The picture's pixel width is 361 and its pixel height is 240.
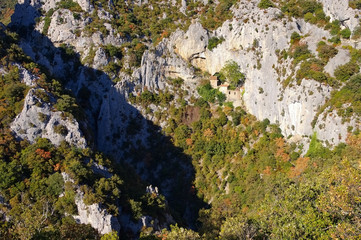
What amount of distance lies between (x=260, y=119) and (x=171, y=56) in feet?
76.9

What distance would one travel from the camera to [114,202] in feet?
108

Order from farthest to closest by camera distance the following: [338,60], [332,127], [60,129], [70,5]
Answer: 1. [70,5]
2. [338,60]
3. [332,127]
4. [60,129]

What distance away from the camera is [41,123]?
37656 millimetres

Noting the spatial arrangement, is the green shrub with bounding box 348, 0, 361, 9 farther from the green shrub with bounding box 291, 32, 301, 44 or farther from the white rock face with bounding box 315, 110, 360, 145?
the white rock face with bounding box 315, 110, 360, 145

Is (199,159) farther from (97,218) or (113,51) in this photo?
(113,51)

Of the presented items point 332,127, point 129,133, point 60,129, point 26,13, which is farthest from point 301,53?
point 26,13

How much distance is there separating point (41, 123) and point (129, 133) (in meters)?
19.0

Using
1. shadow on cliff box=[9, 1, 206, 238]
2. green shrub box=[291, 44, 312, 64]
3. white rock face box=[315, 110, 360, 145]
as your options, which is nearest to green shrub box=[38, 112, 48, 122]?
shadow on cliff box=[9, 1, 206, 238]

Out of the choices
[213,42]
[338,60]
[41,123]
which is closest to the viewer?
[41,123]

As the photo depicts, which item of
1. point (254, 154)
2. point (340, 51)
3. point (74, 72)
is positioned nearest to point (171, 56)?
point (74, 72)

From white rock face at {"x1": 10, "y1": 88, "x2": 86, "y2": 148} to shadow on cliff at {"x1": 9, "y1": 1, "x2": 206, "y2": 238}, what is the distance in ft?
30.7

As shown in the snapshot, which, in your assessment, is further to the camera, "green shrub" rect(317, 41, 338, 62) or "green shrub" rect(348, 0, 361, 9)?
"green shrub" rect(348, 0, 361, 9)

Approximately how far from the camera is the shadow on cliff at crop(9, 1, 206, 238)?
1925 inches

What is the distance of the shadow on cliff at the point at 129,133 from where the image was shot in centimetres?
4891
